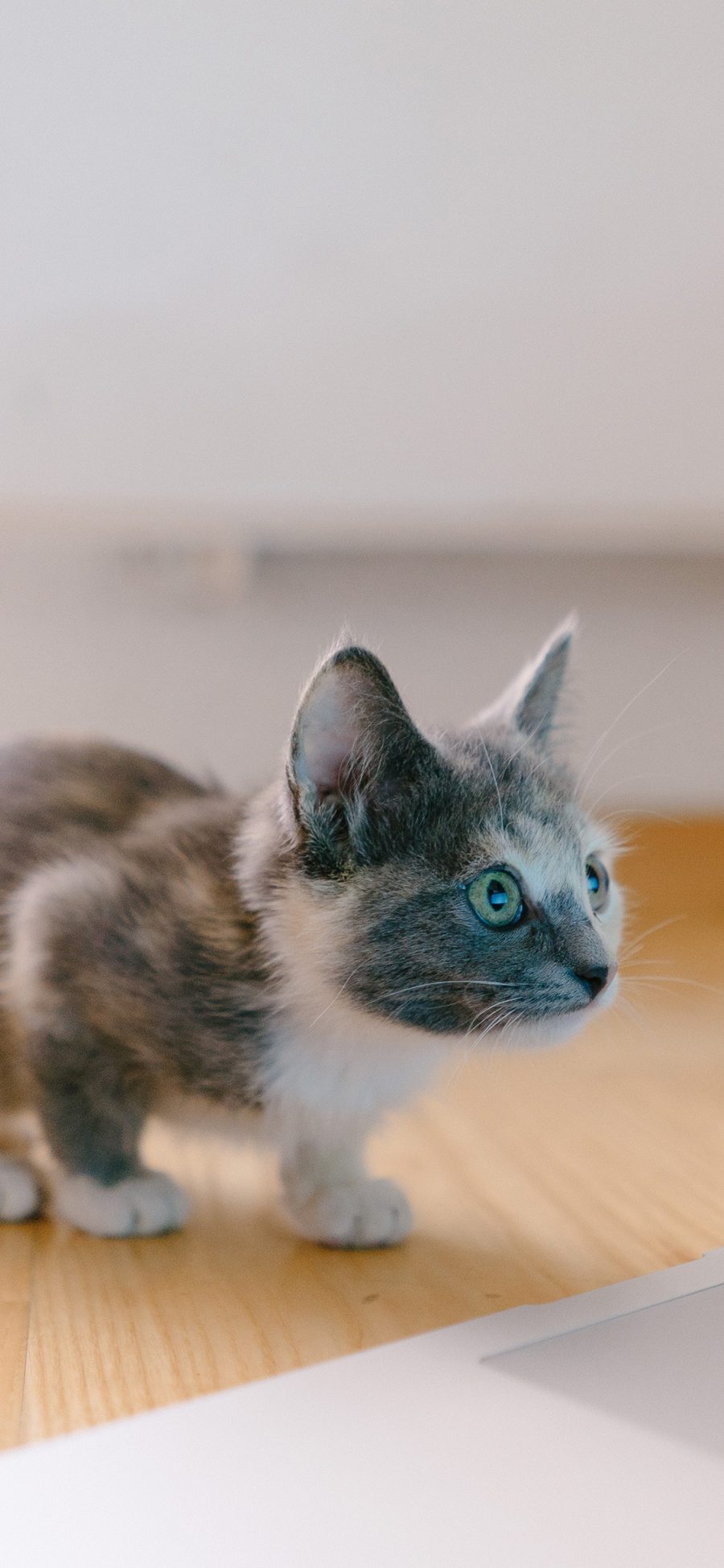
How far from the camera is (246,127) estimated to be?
134cm

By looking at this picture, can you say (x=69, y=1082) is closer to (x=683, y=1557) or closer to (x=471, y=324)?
(x=683, y=1557)

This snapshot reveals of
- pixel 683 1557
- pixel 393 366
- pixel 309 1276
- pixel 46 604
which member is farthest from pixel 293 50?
pixel 683 1557

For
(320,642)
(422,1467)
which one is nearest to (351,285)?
(320,642)

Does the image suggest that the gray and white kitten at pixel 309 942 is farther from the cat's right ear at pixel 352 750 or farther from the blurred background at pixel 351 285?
the blurred background at pixel 351 285

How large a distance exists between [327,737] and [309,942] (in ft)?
0.42

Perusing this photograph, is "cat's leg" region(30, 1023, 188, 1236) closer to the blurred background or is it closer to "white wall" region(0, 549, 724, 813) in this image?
the blurred background

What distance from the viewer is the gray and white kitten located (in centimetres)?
76

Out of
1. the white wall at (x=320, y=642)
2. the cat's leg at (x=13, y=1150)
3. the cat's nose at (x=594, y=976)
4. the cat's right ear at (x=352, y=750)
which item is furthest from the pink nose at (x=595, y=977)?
the white wall at (x=320, y=642)

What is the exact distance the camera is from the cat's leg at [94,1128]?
0.86 metres

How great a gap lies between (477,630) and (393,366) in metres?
0.70

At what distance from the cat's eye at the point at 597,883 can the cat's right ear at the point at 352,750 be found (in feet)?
0.45

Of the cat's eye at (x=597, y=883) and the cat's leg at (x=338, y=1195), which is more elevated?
the cat's eye at (x=597, y=883)

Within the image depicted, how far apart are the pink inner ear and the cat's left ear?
186mm

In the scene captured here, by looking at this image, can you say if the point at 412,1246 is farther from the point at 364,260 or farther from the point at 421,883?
the point at 364,260
